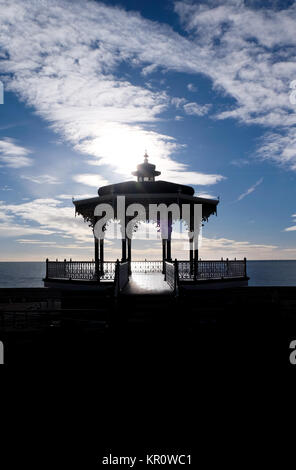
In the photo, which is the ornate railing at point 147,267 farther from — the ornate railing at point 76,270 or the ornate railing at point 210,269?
the ornate railing at point 210,269

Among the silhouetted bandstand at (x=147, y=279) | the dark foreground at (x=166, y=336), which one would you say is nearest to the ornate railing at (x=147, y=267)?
the silhouetted bandstand at (x=147, y=279)

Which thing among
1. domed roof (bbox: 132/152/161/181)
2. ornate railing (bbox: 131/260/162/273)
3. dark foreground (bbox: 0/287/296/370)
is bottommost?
dark foreground (bbox: 0/287/296/370)

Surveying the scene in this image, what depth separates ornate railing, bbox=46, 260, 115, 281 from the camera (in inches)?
663

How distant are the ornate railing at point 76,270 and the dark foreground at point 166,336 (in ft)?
16.6

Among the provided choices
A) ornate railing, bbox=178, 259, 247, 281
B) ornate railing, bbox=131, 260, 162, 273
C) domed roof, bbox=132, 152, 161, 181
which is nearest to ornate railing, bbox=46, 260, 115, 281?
ornate railing, bbox=178, 259, 247, 281

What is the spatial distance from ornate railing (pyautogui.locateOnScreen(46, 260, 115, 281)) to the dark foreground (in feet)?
16.6

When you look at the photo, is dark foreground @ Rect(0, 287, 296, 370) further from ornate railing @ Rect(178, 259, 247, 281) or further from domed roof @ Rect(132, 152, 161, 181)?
domed roof @ Rect(132, 152, 161, 181)

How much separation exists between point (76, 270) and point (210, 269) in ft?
24.3

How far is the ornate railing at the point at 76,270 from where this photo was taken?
1683 cm

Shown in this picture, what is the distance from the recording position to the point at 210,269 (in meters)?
17.0

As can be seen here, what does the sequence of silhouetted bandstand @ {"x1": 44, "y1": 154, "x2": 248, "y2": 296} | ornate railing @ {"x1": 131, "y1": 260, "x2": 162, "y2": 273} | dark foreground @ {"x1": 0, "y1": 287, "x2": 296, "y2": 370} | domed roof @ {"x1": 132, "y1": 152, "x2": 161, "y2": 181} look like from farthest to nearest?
ornate railing @ {"x1": 131, "y1": 260, "x2": 162, "y2": 273}
domed roof @ {"x1": 132, "y1": 152, "x2": 161, "y2": 181}
silhouetted bandstand @ {"x1": 44, "y1": 154, "x2": 248, "y2": 296}
dark foreground @ {"x1": 0, "y1": 287, "x2": 296, "y2": 370}

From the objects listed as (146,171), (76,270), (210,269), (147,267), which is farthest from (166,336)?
(147,267)
